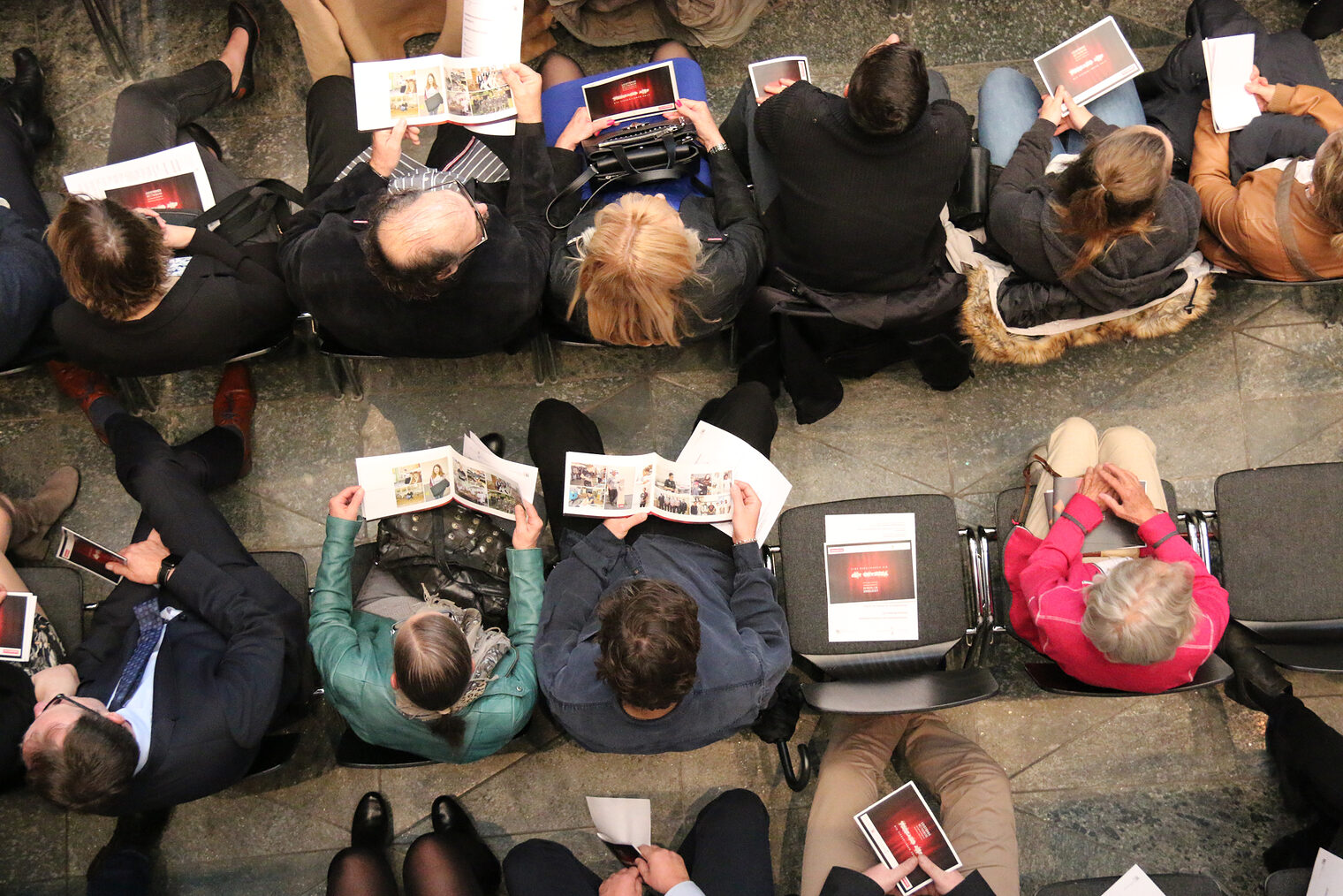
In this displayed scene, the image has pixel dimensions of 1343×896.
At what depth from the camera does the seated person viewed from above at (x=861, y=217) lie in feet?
8.95

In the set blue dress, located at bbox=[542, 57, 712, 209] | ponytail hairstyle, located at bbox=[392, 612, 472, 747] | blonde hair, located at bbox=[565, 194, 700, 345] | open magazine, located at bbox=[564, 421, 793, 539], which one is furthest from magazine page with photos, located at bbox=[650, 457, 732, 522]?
blue dress, located at bbox=[542, 57, 712, 209]

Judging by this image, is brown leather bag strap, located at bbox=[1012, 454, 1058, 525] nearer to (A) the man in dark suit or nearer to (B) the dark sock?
(A) the man in dark suit

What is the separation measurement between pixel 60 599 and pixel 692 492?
213cm

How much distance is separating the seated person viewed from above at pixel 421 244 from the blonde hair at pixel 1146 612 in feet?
6.30

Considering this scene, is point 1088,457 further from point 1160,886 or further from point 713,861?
point 713,861

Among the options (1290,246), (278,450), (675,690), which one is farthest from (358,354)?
(1290,246)

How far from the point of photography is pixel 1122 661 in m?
2.56

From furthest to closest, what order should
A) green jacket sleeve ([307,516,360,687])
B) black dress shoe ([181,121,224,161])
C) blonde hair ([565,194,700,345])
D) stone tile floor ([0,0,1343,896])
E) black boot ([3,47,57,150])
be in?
black boot ([3,47,57,150]), black dress shoe ([181,121,224,161]), stone tile floor ([0,0,1343,896]), green jacket sleeve ([307,516,360,687]), blonde hair ([565,194,700,345])

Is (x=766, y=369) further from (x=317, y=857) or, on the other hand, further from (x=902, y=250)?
(x=317, y=857)

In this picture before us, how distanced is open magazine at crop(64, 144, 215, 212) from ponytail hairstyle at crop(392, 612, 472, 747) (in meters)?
1.84

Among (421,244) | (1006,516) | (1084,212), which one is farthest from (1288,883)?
(421,244)

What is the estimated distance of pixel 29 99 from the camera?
373 centimetres

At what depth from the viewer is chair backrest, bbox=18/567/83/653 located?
3.02 meters

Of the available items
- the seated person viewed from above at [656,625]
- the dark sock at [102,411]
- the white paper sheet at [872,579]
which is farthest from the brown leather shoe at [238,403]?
the white paper sheet at [872,579]
